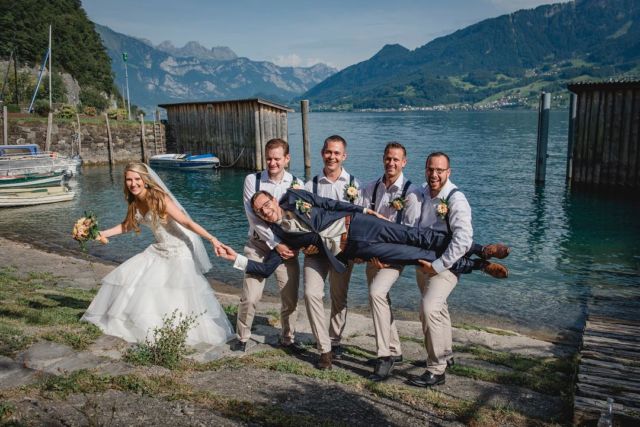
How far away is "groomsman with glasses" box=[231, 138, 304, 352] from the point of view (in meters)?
6.76

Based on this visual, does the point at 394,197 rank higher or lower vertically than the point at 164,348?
higher

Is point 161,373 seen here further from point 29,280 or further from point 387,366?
point 29,280

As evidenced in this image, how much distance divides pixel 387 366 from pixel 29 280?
8653 millimetres

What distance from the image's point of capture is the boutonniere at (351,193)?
22.6 feet

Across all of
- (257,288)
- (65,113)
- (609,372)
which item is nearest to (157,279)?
(257,288)

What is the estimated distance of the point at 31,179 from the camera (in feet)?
88.4

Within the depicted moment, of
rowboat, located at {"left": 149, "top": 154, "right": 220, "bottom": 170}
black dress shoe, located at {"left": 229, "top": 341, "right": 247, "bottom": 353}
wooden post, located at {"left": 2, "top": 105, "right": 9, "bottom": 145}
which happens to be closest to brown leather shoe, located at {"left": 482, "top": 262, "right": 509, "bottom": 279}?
black dress shoe, located at {"left": 229, "top": 341, "right": 247, "bottom": 353}

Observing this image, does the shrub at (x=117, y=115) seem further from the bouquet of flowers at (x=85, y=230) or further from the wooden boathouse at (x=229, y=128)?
the bouquet of flowers at (x=85, y=230)

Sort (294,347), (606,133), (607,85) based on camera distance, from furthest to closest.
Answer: (606,133), (607,85), (294,347)

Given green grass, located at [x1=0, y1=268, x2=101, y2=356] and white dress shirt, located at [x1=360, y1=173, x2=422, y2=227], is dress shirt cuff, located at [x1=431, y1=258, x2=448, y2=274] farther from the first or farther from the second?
green grass, located at [x1=0, y1=268, x2=101, y2=356]

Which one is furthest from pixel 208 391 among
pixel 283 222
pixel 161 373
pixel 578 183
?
pixel 578 183

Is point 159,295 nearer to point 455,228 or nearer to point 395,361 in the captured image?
point 395,361

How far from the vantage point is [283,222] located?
6426 millimetres

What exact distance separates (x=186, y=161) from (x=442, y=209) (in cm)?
3458
